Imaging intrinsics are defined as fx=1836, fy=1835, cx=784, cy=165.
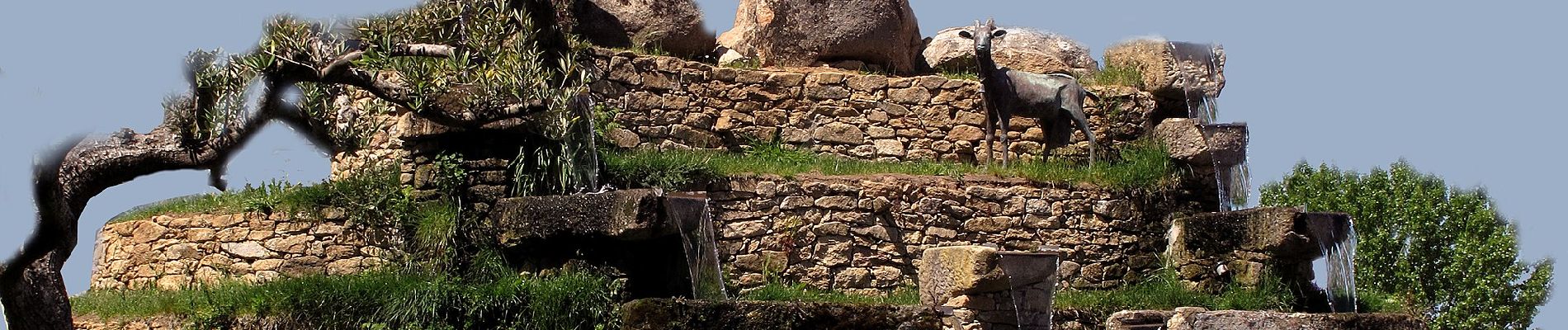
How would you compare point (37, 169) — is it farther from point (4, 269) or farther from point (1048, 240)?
point (1048, 240)

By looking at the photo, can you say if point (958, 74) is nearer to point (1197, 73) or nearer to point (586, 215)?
point (1197, 73)

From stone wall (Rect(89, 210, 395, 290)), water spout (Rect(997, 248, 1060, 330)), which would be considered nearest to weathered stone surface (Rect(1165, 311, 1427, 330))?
water spout (Rect(997, 248, 1060, 330))

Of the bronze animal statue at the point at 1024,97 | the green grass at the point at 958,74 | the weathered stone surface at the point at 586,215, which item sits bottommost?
the weathered stone surface at the point at 586,215

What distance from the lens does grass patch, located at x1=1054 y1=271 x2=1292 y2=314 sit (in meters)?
16.4

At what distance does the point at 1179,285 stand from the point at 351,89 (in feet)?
26.3

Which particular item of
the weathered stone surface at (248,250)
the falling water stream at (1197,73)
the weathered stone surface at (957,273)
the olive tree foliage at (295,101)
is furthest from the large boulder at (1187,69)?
the weathered stone surface at (248,250)

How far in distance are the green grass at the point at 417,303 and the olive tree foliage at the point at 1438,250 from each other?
16022mm

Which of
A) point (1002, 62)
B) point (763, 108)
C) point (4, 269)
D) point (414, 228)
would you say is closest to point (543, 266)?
point (414, 228)

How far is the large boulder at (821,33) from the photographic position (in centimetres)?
1920

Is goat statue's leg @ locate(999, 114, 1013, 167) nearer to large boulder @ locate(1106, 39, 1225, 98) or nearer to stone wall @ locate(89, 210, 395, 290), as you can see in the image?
large boulder @ locate(1106, 39, 1225, 98)

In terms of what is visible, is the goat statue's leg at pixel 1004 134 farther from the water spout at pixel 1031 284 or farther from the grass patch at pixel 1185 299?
the water spout at pixel 1031 284

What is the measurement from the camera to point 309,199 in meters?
16.2

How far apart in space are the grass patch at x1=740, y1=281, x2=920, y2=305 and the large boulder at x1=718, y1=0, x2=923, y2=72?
3497 mm

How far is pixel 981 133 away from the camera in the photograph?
1894cm
